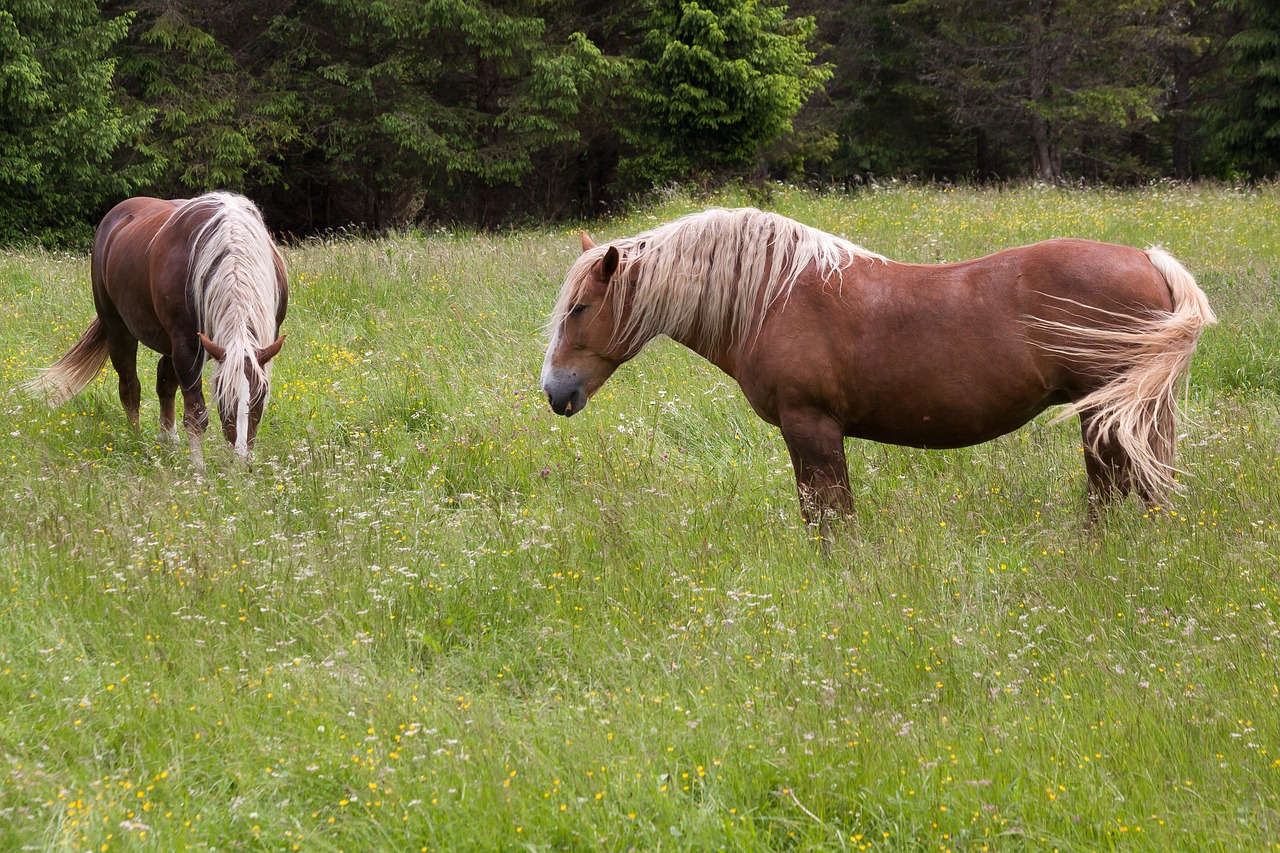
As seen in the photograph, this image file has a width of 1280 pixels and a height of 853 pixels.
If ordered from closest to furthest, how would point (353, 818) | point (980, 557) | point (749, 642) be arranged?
point (353, 818), point (749, 642), point (980, 557)

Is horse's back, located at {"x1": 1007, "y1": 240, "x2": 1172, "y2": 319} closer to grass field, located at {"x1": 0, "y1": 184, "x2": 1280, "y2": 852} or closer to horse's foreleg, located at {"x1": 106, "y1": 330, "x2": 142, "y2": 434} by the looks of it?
grass field, located at {"x1": 0, "y1": 184, "x2": 1280, "y2": 852}

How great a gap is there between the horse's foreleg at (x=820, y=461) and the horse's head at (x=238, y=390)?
9.70ft

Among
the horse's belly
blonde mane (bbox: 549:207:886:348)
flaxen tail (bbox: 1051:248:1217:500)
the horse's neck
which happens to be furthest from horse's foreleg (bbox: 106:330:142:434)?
flaxen tail (bbox: 1051:248:1217:500)

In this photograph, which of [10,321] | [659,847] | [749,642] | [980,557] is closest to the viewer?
[659,847]

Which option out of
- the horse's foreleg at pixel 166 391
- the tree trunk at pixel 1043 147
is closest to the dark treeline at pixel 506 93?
the tree trunk at pixel 1043 147

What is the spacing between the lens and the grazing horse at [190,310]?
556cm

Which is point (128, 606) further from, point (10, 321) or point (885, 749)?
point (10, 321)

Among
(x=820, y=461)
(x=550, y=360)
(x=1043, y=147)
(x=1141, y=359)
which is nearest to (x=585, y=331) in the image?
(x=550, y=360)

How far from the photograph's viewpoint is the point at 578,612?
4.03 metres

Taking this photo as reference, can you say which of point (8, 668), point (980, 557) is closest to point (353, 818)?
point (8, 668)

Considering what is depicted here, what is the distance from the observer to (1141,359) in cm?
406

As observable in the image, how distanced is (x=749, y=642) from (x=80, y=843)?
2.16 m

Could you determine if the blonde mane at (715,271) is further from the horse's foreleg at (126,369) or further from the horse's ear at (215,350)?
the horse's foreleg at (126,369)

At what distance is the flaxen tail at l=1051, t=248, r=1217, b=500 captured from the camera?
13.1 ft
